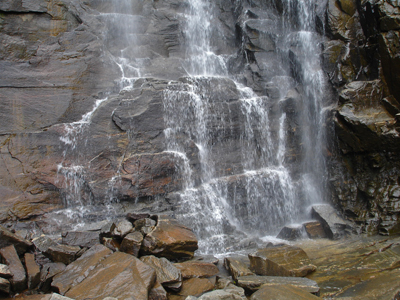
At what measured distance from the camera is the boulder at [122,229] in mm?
7926

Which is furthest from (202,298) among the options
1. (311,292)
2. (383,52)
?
(383,52)

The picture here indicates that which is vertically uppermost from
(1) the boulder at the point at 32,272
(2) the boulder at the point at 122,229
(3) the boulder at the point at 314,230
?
(2) the boulder at the point at 122,229

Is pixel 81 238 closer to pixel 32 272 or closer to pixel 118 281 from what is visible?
pixel 32 272

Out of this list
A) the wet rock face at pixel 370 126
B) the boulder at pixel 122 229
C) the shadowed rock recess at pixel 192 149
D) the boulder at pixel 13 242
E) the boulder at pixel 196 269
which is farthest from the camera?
the wet rock face at pixel 370 126

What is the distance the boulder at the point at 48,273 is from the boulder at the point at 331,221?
8572 mm

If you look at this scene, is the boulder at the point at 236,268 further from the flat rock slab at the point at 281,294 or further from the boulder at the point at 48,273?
the boulder at the point at 48,273

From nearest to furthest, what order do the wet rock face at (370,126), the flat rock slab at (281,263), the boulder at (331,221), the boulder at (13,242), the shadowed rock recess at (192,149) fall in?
1. the boulder at (13,242)
2. the flat rock slab at (281,263)
3. the shadowed rock recess at (192,149)
4. the boulder at (331,221)
5. the wet rock face at (370,126)

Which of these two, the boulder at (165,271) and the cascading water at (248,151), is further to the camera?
the cascading water at (248,151)

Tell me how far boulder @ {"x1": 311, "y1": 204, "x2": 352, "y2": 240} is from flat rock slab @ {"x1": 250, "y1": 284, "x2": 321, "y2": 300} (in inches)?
210

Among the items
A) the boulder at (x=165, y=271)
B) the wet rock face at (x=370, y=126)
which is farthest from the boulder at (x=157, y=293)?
the wet rock face at (x=370, y=126)

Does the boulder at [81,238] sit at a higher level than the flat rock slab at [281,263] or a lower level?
higher

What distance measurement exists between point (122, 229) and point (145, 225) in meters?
0.61

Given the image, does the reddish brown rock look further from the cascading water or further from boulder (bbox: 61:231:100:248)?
boulder (bbox: 61:231:100:248)

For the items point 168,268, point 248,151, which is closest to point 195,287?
point 168,268
